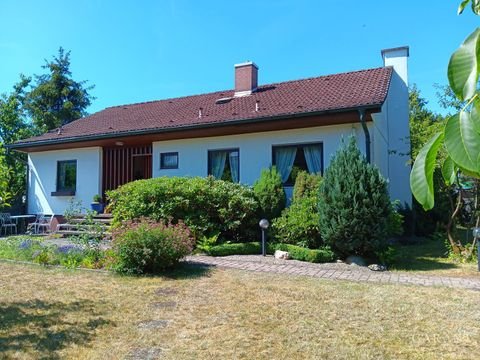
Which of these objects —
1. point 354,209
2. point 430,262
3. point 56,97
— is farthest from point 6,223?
point 56,97

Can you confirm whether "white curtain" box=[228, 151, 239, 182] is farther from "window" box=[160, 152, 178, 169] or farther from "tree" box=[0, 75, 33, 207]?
"tree" box=[0, 75, 33, 207]

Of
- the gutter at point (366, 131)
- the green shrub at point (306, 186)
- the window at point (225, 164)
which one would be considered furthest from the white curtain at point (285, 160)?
the gutter at point (366, 131)

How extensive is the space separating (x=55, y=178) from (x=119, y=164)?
2853 mm

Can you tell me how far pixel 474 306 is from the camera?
512 centimetres

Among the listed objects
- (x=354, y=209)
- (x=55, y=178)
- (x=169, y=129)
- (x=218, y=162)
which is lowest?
(x=354, y=209)

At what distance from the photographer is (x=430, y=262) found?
8.74 m

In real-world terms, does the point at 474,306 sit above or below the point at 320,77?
below

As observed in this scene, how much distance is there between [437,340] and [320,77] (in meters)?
13.2

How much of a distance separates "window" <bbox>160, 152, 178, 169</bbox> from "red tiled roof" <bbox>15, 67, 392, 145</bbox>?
1166 millimetres

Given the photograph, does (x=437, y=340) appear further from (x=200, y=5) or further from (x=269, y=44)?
(x=269, y=44)

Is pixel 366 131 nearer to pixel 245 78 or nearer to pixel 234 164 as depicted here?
pixel 234 164

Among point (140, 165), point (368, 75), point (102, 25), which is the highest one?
point (102, 25)

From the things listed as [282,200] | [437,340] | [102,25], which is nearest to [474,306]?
[437,340]

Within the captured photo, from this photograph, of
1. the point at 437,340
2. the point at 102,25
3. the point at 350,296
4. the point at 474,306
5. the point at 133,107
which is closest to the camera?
the point at 437,340
